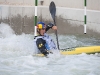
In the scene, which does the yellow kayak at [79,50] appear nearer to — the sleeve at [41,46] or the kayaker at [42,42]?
the kayaker at [42,42]

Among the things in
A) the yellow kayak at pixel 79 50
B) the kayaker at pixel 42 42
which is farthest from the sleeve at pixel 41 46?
the yellow kayak at pixel 79 50

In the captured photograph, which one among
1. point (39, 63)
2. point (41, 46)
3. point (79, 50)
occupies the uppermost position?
point (41, 46)

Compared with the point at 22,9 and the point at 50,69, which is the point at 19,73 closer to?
the point at 50,69

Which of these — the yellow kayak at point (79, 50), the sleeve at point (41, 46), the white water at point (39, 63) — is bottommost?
the white water at point (39, 63)

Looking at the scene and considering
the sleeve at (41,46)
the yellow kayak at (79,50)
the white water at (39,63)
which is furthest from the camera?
the yellow kayak at (79,50)

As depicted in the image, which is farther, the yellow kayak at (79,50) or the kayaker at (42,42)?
the yellow kayak at (79,50)

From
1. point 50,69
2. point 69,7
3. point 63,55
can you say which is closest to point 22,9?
point 69,7

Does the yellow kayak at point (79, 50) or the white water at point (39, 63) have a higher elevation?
the yellow kayak at point (79, 50)

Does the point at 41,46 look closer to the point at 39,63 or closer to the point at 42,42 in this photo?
the point at 42,42

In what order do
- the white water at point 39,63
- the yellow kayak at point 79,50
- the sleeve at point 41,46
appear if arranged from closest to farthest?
1. the white water at point 39,63
2. the sleeve at point 41,46
3. the yellow kayak at point 79,50

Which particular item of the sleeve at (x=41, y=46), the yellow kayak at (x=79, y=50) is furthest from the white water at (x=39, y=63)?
the sleeve at (x=41, y=46)

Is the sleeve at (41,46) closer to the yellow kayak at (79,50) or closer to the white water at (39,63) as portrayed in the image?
the white water at (39,63)

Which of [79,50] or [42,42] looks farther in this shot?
[79,50]

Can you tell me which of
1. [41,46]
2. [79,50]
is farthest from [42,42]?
[79,50]
